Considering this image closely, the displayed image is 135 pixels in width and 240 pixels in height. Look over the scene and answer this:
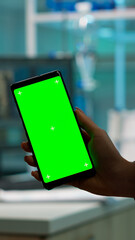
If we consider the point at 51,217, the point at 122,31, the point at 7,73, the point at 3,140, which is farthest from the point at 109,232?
the point at 122,31

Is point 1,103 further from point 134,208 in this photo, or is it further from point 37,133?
point 37,133

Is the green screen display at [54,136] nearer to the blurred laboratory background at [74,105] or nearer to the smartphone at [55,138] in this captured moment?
the smartphone at [55,138]

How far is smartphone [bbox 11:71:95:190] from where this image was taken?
603 millimetres

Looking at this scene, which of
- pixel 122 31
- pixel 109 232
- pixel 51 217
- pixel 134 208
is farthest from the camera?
pixel 122 31

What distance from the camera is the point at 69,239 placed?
1280 mm

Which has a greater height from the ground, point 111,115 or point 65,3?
point 65,3

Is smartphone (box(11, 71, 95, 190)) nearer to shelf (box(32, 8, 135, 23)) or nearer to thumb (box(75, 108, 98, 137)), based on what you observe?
thumb (box(75, 108, 98, 137))

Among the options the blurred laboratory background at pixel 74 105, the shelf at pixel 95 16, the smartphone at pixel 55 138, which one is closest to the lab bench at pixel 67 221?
the blurred laboratory background at pixel 74 105

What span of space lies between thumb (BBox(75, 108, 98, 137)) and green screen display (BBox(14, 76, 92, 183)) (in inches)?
0.5

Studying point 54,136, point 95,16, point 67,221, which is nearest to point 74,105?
point 95,16

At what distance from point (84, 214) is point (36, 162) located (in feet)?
2.43

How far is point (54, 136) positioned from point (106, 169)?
0.07 metres

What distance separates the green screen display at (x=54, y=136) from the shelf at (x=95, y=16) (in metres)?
1.73

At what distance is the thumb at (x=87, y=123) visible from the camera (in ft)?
1.91
